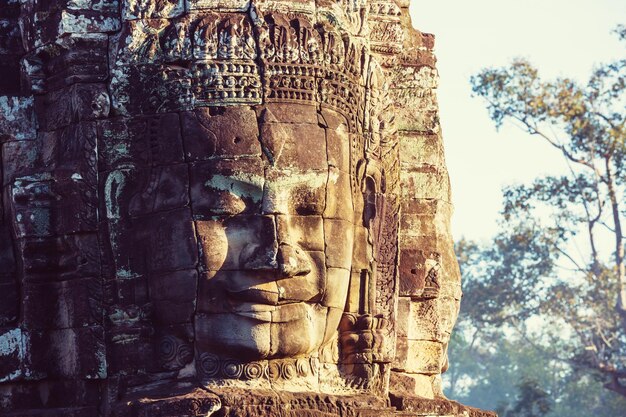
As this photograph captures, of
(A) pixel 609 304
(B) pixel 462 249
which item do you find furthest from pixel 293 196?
(B) pixel 462 249

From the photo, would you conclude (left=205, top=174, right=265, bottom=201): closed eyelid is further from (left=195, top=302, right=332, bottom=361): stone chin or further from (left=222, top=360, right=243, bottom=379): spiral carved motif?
(left=222, top=360, right=243, bottom=379): spiral carved motif

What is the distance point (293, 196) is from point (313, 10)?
1.54 m

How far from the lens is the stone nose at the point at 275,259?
41.1 feet

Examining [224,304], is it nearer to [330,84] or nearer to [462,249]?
[330,84]

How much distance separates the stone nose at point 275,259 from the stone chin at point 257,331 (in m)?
0.29

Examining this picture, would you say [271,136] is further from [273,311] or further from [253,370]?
[253,370]

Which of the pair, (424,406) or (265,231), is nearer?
(265,231)

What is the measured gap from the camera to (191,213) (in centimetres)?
1273

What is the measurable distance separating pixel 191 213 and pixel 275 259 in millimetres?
748

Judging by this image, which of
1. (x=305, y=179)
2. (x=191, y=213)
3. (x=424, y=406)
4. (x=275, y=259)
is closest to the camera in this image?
(x=275, y=259)

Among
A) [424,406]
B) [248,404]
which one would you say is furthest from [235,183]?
[424,406]

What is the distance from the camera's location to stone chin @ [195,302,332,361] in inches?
→ 495

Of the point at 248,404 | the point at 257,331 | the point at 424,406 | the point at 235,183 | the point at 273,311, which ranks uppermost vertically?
the point at 235,183

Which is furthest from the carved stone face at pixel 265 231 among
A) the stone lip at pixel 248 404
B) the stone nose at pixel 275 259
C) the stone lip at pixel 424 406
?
the stone lip at pixel 424 406
